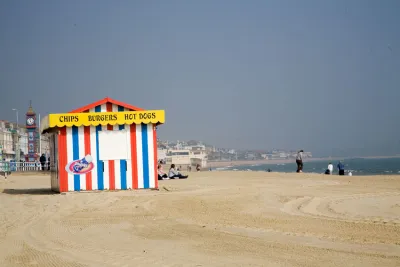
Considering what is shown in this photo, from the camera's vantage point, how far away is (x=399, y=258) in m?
6.12

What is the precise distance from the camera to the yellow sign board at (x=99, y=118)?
17.0 meters

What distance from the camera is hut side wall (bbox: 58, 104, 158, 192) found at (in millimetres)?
17141

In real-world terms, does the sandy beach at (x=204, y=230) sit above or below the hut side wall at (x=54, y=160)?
below

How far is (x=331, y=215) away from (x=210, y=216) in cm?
234

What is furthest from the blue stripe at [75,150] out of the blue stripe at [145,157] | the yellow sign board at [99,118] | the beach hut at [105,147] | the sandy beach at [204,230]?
the sandy beach at [204,230]

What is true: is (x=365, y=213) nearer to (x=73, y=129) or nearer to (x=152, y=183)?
(x=152, y=183)

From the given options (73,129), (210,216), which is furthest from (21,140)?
(210,216)

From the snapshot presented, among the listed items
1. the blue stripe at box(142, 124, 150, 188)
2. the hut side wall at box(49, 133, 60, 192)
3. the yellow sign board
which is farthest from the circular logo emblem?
the blue stripe at box(142, 124, 150, 188)

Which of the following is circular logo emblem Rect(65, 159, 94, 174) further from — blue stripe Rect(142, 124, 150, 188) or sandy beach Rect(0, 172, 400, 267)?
sandy beach Rect(0, 172, 400, 267)

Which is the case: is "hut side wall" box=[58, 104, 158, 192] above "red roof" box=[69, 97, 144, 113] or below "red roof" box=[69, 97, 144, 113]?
below

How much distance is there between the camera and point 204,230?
8.73 meters

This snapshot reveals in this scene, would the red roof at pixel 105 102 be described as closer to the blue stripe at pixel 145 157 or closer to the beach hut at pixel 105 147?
the beach hut at pixel 105 147

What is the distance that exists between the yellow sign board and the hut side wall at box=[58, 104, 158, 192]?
0.70 feet

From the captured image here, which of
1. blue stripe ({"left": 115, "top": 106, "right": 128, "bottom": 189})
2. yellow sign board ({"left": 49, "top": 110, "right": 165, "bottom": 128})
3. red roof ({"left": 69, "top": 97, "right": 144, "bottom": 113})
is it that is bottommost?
blue stripe ({"left": 115, "top": 106, "right": 128, "bottom": 189})
